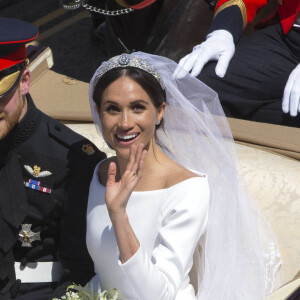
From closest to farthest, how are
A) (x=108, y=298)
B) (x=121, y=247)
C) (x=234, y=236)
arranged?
(x=121, y=247) < (x=108, y=298) < (x=234, y=236)

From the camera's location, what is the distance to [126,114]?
1831 mm

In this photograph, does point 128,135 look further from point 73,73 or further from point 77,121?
point 73,73

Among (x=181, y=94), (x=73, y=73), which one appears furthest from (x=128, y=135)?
(x=73, y=73)

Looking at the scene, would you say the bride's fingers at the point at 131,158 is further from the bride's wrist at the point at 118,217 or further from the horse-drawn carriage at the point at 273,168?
the horse-drawn carriage at the point at 273,168

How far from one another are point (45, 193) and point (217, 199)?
0.53 meters

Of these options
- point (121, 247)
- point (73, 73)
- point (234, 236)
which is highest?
point (121, 247)

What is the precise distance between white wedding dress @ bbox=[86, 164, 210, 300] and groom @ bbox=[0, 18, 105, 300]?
162 mm

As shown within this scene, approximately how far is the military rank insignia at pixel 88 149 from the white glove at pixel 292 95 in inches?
38.0

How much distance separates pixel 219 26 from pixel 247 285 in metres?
1.37

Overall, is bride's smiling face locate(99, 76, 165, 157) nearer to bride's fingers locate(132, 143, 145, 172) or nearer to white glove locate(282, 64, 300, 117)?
bride's fingers locate(132, 143, 145, 172)

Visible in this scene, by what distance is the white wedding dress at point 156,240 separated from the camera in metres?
1.72

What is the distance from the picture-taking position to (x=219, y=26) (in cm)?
307

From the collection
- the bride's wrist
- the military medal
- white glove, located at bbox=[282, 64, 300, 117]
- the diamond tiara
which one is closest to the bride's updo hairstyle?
the diamond tiara

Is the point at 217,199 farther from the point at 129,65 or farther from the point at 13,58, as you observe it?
the point at 13,58
